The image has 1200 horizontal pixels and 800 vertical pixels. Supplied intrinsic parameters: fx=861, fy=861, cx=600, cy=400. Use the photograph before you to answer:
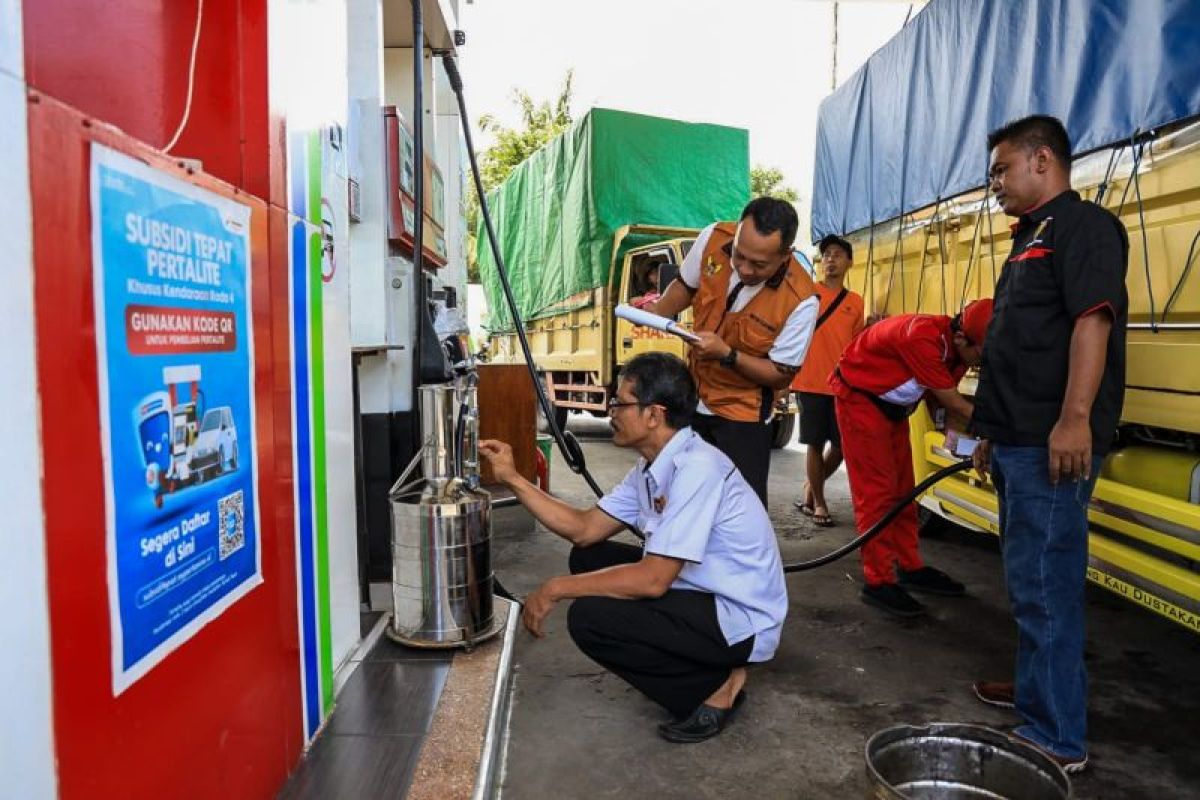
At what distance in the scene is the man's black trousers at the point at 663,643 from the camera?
2.54 m

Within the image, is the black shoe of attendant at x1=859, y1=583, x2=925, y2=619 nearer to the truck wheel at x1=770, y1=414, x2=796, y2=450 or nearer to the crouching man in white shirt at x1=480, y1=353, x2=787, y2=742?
the crouching man in white shirt at x1=480, y1=353, x2=787, y2=742

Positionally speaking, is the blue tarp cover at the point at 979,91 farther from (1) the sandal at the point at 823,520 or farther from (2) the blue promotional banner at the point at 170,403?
(2) the blue promotional banner at the point at 170,403

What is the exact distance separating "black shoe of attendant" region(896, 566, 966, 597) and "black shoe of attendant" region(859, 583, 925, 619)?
0.72 ft

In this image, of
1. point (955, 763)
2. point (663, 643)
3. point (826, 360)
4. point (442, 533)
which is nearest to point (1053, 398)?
point (955, 763)

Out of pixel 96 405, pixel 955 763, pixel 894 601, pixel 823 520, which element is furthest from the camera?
pixel 823 520

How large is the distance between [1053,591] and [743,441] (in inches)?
45.2

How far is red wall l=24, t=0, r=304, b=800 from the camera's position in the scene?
1.11m

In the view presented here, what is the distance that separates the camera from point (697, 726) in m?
2.61

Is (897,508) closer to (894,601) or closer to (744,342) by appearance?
(894,601)

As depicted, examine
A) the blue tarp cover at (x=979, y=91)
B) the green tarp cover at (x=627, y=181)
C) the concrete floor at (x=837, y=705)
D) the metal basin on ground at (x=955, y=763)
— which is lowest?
the concrete floor at (x=837, y=705)

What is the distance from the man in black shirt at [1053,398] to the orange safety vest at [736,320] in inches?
31.8

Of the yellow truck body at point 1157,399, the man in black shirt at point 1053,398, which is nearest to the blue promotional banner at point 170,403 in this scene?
the man in black shirt at point 1053,398

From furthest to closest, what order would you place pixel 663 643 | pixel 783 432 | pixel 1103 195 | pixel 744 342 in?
1. pixel 783 432
2. pixel 744 342
3. pixel 1103 195
4. pixel 663 643

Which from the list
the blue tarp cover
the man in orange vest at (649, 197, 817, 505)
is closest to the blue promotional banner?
the man in orange vest at (649, 197, 817, 505)
